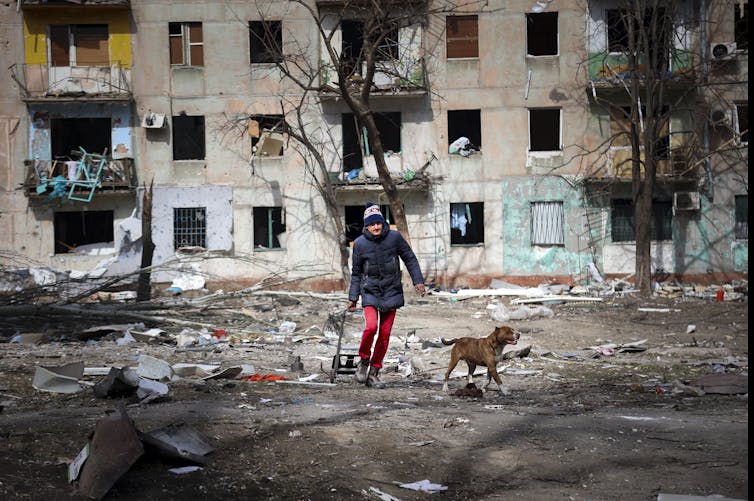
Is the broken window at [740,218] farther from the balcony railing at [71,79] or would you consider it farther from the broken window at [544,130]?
the balcony railing at [71,79]

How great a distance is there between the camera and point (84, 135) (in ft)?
97.4

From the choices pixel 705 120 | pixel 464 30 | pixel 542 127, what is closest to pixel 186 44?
pixel 464 30

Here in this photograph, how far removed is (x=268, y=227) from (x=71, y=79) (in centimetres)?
776

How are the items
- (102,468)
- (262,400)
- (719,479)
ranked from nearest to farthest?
(102,468)
(719,479)
(262,400)

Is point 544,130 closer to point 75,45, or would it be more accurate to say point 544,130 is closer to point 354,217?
point 354,217

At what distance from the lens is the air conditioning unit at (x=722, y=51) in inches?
1088

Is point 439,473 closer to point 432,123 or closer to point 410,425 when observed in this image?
point 410,425

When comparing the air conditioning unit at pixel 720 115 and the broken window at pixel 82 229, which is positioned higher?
the air conditioning unit at pixel 720 115

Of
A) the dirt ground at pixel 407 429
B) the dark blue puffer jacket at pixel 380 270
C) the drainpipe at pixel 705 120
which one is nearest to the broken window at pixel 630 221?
the drainpipe at pixel 705 120

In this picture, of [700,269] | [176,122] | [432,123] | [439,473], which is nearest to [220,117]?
[176,122]

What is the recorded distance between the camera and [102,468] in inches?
206

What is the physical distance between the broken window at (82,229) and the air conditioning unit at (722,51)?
19811 millimetres

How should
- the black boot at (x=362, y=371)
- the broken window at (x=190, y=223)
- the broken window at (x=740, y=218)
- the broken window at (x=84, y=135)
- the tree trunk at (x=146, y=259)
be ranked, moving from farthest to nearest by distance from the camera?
the broken window at (x=84, y=135)
the broken window at (x=190, y=223)
the broken window at (x=740, y=218)
the tree trunk at (x=146, y=259)
the black boot at (x=362, y=371)

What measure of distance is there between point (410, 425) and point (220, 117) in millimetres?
23005
